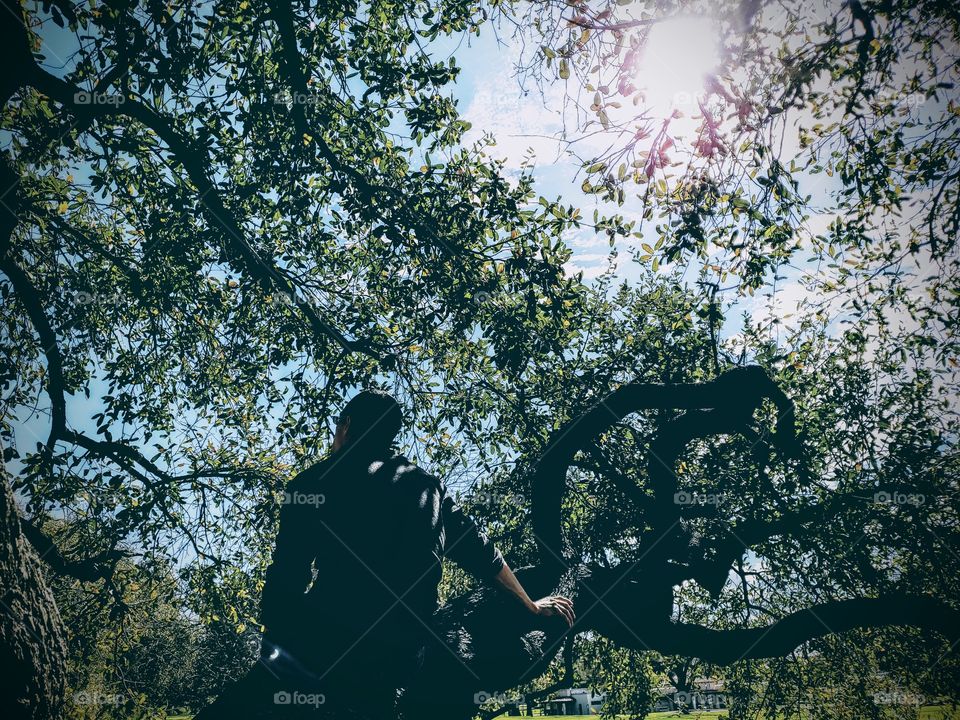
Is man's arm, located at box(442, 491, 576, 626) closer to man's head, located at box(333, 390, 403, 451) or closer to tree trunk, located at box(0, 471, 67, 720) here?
man's head, located at box(333, 390, 403, 451)

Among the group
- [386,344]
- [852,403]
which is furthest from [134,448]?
[852,403]

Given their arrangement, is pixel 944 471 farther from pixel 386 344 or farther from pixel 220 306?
pixel 220 306

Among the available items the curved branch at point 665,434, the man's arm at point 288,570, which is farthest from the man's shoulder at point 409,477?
the curved branch at point 665,434

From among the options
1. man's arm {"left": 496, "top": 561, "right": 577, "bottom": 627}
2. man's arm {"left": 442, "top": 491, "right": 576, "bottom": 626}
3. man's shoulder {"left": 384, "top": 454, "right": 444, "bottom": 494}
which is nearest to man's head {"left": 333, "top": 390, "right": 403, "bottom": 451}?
man's shoulder {"left": 384, "top": 454, "right": 444, "bottom": 494}

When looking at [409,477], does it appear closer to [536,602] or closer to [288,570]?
[288,570]

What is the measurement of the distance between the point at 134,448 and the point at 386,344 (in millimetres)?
4965

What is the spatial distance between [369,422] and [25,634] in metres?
2.10

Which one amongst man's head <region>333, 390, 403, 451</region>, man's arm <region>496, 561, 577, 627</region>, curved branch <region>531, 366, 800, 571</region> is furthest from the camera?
curved branch <region>531, 366, 800, 571</region>

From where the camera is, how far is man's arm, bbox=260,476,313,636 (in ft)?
8.94

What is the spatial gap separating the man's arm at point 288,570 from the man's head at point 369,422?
0.60 m

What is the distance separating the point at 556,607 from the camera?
462cm

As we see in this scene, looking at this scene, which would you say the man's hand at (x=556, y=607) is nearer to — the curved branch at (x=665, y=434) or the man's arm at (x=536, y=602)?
the man's arm at (x=536, y=602)

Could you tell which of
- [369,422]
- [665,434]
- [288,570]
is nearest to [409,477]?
[369,422]

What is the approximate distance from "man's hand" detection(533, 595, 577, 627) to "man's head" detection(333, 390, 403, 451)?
7.10 feet
